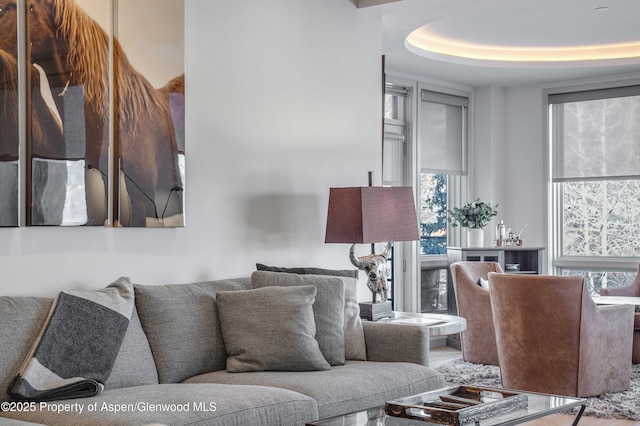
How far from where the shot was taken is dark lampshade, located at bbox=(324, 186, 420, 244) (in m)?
4.48

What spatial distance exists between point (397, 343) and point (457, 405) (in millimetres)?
970

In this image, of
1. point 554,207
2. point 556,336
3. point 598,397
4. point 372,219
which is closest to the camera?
point 372,219

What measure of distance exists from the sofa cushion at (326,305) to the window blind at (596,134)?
4650 mm

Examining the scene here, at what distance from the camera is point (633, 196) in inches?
307

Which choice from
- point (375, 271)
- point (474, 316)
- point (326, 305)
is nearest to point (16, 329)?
point (326, 305)

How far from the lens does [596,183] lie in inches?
316

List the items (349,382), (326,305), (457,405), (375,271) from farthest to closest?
(375,271) < (326,305) < (349,382) < (457,405)

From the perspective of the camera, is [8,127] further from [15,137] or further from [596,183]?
[596,183]

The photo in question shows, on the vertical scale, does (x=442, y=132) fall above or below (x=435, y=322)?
above

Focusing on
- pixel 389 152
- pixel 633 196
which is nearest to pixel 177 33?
Answer: pixel 389 152

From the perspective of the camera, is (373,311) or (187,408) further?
(373,311)

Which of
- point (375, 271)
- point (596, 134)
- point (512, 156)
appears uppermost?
point (596, 134)

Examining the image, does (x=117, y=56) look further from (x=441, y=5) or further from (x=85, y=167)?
(x=441, y=5)

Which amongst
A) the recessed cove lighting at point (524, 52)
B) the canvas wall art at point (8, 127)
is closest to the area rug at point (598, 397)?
the recessed cove lighting at point (524, 52)
